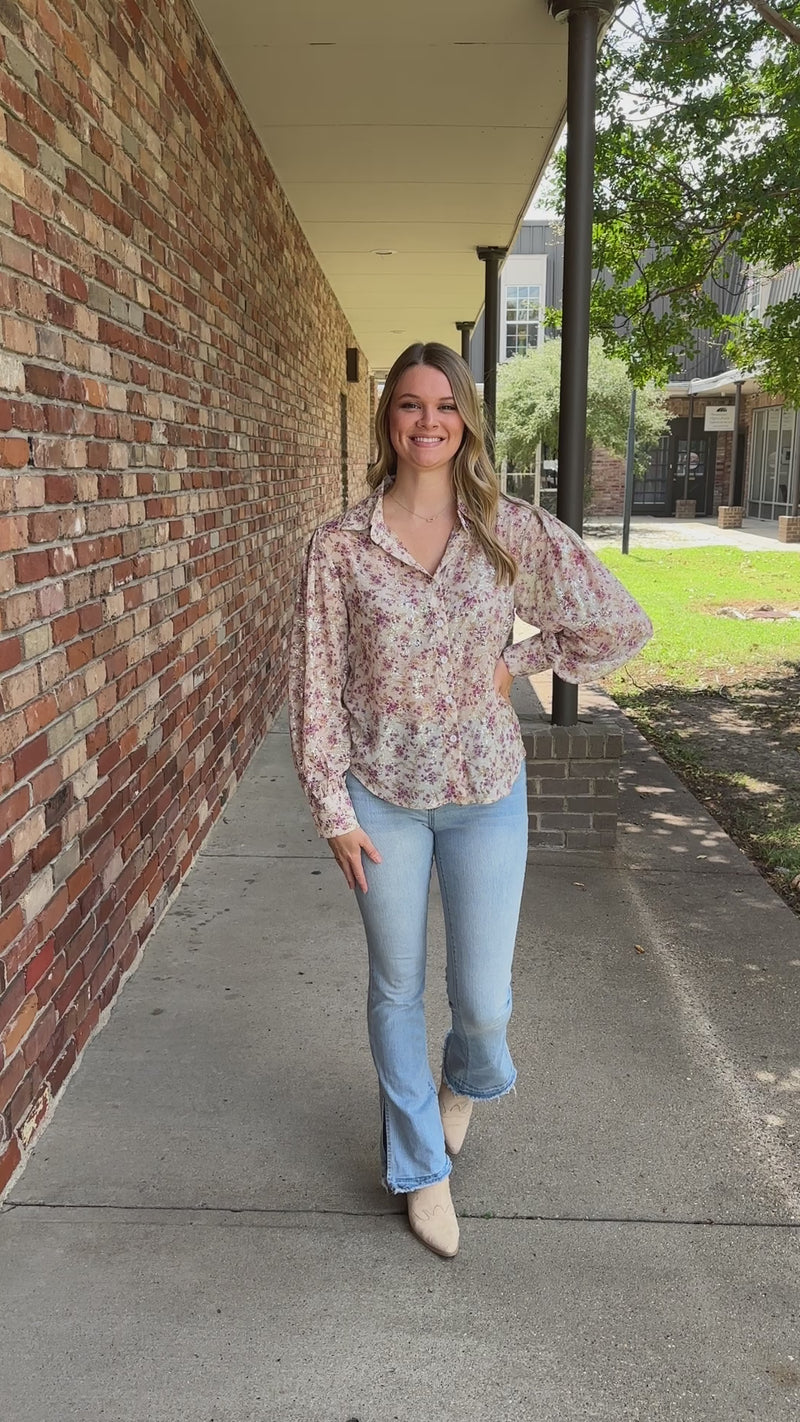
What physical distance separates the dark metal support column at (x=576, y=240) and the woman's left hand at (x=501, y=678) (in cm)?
230

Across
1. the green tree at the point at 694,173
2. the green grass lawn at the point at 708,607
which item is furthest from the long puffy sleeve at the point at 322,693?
the green grass lawn at the point at 708,607

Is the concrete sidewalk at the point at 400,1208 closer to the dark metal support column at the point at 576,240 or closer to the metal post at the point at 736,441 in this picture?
the dark metal support column at the point at 576,240

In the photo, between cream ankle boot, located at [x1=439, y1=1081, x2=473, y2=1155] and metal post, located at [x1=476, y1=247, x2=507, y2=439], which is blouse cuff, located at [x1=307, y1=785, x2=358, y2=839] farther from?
metal post, located at [x1=476, y1=247, x2=507, y2=439]

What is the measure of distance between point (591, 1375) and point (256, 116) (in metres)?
5.70

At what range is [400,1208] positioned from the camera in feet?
8.68

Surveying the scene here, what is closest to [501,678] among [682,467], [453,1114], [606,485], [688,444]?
[453,1114]

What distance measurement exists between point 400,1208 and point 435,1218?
160 millimetres

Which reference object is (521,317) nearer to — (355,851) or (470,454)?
(470,454)

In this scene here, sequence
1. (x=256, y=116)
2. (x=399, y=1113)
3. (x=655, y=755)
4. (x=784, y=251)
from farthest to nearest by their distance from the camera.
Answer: (x=784, y=251) < (x=655, y=755) < (x=256, y=116) < (x=399, y=1113)

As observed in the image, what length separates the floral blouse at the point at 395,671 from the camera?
7.55 feet

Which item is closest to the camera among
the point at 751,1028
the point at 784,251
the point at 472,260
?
the point at 751,1028

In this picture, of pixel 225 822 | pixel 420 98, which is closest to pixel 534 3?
pixel 420 98

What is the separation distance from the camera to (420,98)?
5629 mm

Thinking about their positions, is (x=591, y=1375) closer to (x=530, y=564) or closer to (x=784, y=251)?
(x=530, y=564)
